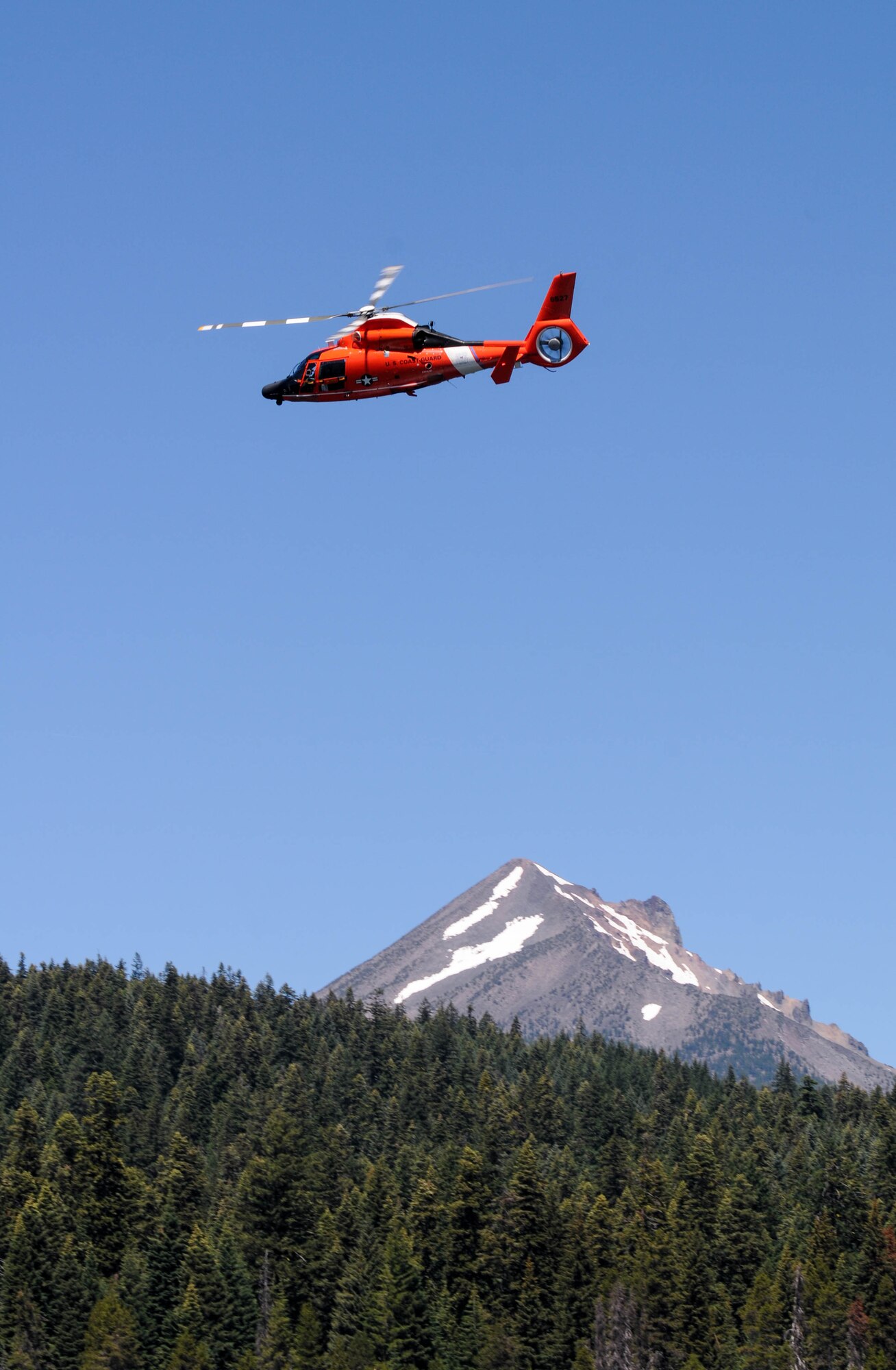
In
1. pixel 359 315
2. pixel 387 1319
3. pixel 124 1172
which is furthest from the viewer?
pixel 124 1172

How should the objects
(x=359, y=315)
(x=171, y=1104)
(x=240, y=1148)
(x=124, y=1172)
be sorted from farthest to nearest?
(x=171, y=1104) → (x=240, y=1148) → (x=124, y=1172) → (x=359, y=315)

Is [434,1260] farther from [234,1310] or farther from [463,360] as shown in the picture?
[463,360]

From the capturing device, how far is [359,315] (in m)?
87.8

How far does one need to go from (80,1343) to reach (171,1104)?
76.7m

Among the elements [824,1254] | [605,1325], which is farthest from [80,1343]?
[824,1254]

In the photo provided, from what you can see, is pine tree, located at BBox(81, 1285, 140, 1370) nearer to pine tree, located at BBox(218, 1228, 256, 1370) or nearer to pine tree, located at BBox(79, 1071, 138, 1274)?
pine tree, located at BBox(218, 1228, 256, 1370)

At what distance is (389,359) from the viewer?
86750 mm

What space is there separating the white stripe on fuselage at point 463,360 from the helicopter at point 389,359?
29 mm

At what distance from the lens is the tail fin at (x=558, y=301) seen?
297ft

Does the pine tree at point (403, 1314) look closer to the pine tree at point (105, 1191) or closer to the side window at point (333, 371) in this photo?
the pine tree at point (105, 1191)

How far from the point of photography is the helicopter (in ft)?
285

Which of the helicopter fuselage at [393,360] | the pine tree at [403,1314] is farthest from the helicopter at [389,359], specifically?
the pine tree at [403,1314]

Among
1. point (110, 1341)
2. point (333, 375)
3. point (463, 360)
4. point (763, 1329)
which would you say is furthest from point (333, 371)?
point (763, 1329)

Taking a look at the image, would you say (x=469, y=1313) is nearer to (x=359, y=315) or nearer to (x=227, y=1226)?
(x=227, y=1226)
